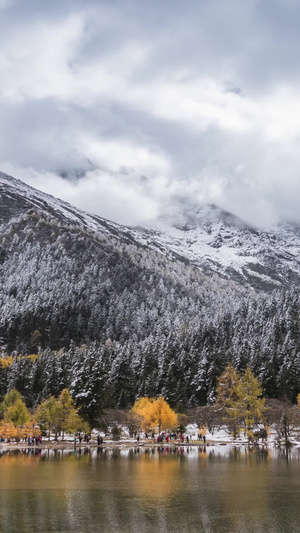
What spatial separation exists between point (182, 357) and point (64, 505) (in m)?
119

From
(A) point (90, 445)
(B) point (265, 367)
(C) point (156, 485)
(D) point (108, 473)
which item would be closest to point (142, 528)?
(C) point (156, 485)

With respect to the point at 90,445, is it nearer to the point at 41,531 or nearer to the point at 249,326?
the point at 41,531

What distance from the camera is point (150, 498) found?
32.4m

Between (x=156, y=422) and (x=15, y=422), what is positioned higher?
(x=156, y=422)

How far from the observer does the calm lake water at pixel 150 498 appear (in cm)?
2536

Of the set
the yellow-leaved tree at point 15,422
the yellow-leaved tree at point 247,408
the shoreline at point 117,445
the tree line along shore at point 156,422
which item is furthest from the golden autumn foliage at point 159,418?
the yellow-leaved tree at point 15,422

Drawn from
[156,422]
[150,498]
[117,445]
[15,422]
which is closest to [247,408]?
[156,422]

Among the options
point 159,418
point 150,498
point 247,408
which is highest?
point 247,408

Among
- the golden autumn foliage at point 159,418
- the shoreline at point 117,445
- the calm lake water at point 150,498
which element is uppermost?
the golden autumn foliage at point 159,418

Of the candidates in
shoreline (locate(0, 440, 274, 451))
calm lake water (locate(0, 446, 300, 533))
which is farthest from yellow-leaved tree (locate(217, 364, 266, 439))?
calm lake water (locate(0, 446, 300, 533))

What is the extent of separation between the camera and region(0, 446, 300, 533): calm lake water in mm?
25359

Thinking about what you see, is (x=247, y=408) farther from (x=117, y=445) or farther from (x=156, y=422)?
(x=117, y=445)

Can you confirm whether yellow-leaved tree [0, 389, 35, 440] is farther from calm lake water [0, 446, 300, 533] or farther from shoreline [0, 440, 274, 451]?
calm lake water [0, 446, 300, 533]

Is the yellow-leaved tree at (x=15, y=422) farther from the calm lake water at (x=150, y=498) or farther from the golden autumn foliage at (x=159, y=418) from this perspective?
the calm lake water at (x=150, y=498)
